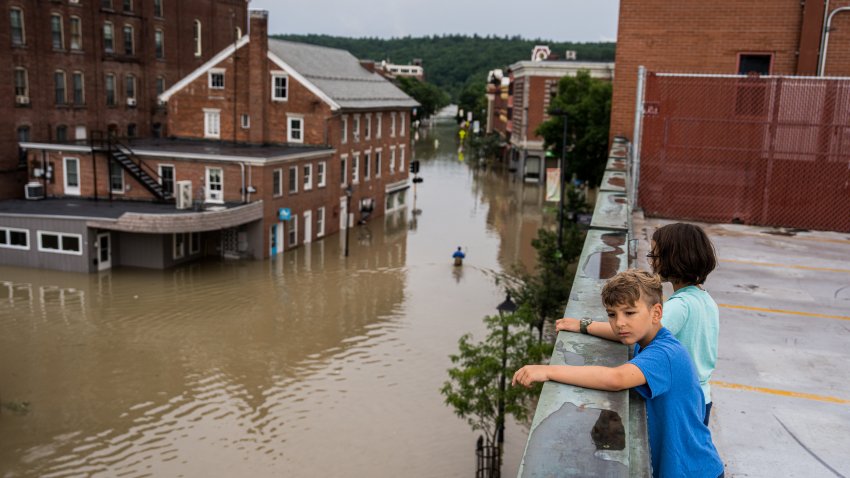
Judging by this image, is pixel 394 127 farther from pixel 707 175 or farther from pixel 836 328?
pixel 836 328

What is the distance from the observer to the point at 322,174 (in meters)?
42.0

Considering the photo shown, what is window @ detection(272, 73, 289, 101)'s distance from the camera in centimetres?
4212

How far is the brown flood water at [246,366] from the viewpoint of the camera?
17000mm

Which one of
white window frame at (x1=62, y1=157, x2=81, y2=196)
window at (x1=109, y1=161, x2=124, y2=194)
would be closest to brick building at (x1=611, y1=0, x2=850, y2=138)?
window at (x1=109, y1=161, x2=124, y2=194)

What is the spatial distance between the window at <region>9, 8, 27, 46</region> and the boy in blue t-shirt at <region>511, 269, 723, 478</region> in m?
45.1

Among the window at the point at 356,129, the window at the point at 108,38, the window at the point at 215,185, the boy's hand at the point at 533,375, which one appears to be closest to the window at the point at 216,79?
the window at the point at 356,129

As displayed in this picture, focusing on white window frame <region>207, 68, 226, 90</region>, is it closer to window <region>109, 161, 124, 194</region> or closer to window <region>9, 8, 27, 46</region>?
window <region>109, 161, 124, 194</region>

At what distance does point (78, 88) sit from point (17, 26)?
555cm

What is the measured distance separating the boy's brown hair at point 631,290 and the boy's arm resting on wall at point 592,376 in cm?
33

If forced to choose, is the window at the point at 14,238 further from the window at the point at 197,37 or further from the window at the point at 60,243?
the window at the point at 197,37

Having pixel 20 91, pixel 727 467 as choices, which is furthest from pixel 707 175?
pixel 20 91

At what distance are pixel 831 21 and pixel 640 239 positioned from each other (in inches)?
335

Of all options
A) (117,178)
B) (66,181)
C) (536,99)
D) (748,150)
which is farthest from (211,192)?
(536,99)

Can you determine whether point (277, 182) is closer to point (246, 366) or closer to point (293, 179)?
point (293, 179)
